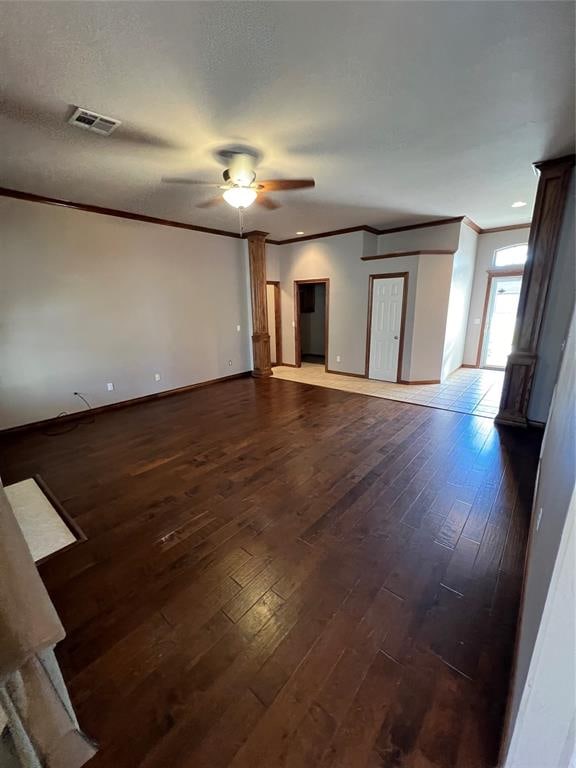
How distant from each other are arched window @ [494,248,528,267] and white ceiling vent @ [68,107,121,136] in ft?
23.2

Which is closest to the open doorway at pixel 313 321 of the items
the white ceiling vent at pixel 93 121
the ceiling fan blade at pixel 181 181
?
the ceiling fan blade at pixel 181 181

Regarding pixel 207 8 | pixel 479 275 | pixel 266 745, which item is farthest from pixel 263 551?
pixel 479 275

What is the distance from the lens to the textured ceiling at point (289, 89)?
5.09 ft

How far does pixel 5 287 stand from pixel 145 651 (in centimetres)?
432

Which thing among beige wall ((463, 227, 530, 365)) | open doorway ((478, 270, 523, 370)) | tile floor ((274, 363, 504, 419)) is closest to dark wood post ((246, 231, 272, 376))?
tile floor ((274, 363, 504, 419))

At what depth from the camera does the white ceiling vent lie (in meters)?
2.27

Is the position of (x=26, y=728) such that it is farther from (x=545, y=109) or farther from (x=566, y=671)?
(x=545, y=109)

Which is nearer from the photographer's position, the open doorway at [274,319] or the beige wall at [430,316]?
the beige wall at [430,316]

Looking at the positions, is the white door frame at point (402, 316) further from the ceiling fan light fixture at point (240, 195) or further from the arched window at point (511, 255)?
the ceiling fan light fixture at point (240, 195)

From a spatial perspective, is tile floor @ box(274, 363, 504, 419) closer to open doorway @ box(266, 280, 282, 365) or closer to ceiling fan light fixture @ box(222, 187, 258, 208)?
open doorway @ box(266, 280, 282, 365)

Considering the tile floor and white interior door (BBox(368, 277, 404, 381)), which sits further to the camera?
white interior door (BBox(368, 277, 404, 381))

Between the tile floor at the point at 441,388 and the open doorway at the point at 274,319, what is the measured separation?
84cm

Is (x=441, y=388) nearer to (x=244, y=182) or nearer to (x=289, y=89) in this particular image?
(x=244, y=182)

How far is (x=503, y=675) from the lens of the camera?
1.33 meters
